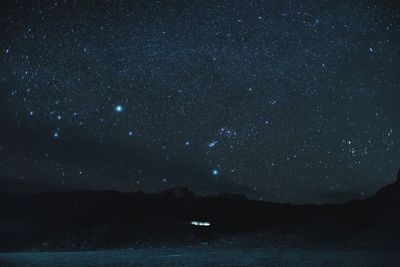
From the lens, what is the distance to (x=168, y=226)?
46.8 metres


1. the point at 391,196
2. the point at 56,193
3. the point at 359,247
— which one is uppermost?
the point at 56,193

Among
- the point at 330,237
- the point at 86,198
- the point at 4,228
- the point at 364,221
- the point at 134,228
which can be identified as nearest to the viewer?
the point at 330,237

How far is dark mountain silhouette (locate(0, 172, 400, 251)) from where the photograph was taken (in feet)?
128

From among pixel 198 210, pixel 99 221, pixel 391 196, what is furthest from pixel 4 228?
pixel 391 196

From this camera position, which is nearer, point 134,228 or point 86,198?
point 134,228

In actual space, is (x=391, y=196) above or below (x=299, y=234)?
above

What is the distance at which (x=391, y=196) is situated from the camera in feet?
185

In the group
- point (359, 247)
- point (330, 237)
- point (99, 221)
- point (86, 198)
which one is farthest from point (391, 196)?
point (86, 198)

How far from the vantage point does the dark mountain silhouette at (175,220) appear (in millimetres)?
38906

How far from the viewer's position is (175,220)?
1988 inches

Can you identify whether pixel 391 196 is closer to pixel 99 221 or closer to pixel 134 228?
pixel 134 228

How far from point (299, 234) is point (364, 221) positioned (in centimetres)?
1434

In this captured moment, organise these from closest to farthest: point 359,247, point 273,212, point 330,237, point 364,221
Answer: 1. point 359,247
2. point 330,237
3. point 364,221
4. point 273,212

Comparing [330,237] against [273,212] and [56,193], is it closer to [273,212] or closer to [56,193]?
[273,212]
